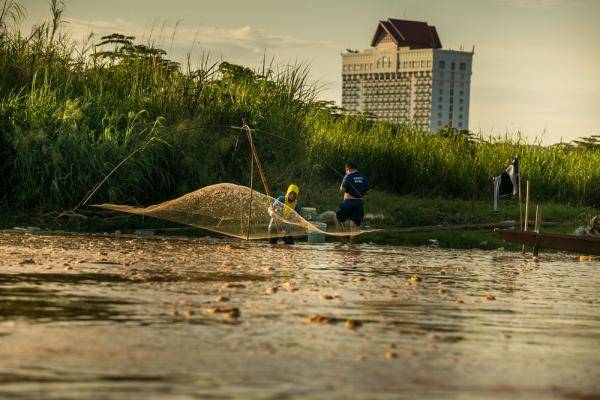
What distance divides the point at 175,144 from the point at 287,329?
54.9 feet

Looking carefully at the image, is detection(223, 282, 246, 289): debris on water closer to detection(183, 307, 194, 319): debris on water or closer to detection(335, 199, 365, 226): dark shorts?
detection(183, 307, 194, 319): debris on water

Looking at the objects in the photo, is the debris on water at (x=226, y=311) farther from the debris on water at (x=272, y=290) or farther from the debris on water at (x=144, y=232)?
the debris on water at (x=144, y=232)

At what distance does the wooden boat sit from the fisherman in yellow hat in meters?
3.77

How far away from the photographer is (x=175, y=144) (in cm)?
2659

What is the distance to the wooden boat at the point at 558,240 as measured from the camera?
67.8ft

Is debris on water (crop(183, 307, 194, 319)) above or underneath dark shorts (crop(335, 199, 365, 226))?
underneath

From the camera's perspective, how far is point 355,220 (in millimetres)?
24016

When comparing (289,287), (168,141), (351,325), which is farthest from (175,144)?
(351,325)

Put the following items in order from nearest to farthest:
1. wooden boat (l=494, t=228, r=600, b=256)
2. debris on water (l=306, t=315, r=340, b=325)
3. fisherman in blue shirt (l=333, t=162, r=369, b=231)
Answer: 1. debris on water (l=306, t=315, r=340, b=325)
2. wooden boat (l=494, t=228, r=600, b=256)
3. fisherman in blue shirt (l=333, t=162, r=369, b=231)

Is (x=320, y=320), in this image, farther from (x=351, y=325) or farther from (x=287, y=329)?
(x=287, y=329)

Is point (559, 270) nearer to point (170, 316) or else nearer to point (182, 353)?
point (170, 316)

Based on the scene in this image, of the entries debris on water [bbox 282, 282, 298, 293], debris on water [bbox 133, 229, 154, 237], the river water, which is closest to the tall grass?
debris on water [bbox 133, 229, 154, 237]

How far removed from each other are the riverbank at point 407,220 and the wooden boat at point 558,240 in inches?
71.7

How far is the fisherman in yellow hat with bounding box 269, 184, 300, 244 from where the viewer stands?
21.5m
